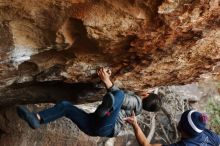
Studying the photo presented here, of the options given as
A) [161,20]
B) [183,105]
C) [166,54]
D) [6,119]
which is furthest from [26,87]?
[183,105]

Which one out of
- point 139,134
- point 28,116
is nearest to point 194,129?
point 139,134

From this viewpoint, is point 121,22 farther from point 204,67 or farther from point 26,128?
point 26,128

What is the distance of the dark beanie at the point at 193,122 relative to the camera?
13.0ft

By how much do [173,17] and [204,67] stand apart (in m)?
1.76

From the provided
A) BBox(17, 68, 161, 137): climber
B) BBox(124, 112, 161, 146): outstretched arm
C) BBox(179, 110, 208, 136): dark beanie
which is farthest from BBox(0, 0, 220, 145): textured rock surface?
BBox(179, 110, 208, 136): dark beanie

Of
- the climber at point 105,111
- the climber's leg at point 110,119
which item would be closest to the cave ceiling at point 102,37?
the climber at point 105,111

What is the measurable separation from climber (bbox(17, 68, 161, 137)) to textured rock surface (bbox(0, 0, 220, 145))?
358mm

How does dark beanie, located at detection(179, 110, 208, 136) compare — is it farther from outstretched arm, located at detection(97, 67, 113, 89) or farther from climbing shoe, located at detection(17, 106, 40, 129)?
climbing shoe, located at detection(17, 106, 40, 129)

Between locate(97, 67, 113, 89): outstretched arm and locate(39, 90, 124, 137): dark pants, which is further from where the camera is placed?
locate(97, 67, 113, 89): outstretched arm

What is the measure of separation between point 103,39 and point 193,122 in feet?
3.94

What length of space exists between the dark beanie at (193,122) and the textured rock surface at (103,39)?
0.77 meters

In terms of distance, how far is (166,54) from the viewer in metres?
4.50

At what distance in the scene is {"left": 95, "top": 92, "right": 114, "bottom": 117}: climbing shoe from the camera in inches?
161

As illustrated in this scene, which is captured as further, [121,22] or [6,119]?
[6,119]
